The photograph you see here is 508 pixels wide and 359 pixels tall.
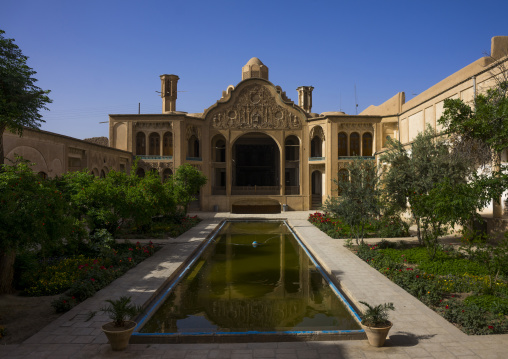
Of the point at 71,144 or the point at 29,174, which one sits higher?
the point at 71,144

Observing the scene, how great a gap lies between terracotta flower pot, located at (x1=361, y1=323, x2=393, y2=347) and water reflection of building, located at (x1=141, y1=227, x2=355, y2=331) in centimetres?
106

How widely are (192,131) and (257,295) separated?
2319 cm

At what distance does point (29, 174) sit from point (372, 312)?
7.54m

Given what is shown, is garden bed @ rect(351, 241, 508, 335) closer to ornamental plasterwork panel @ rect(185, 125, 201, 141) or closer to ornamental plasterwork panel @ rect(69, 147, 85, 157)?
ornamental plasterwork panel @ rect(69, 147, 85, 157)

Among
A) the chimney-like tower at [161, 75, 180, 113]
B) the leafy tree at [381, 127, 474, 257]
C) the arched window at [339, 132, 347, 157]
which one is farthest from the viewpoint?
the chimney-like tower at [161, 75, 180, 113]

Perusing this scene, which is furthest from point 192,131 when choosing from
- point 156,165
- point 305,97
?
point 305,97

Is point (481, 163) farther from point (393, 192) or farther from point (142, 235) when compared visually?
point (142, 235)

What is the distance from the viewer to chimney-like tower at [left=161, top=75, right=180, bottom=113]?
1335 inches

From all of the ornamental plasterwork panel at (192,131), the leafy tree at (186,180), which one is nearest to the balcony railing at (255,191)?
the ornamental plasterwork panel at (192,131)

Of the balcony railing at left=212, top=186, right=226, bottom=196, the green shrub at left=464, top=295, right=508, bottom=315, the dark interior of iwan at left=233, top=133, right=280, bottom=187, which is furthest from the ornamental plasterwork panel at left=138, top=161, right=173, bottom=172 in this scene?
the green shrub at left=464, top=295, right=508, bottom=315

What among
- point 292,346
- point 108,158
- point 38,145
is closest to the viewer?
point 292,346

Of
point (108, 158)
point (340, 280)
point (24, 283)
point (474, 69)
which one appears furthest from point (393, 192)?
point (108, 158)

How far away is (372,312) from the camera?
20.6 ft

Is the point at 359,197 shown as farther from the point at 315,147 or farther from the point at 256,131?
the point at 315,147
